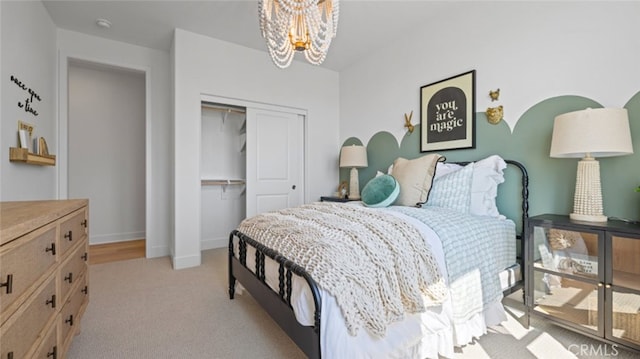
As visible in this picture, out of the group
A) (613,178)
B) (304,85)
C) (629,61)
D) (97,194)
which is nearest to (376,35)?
(304,85)

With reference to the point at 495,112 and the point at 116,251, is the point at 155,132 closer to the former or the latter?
the point at 116,251

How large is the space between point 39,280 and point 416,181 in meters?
2.41

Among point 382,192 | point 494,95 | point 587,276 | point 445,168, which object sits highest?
point 494,95

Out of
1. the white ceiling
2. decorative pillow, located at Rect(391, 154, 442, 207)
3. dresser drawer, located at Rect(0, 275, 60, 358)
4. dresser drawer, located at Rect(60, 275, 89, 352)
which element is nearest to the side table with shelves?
decorative pillow, located at Rect(391, 154, 442, 207)

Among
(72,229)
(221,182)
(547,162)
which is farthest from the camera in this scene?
(221,182)

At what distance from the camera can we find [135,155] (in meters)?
4.61

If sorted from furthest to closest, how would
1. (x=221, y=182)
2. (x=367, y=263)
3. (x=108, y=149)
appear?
(x=108, y=149) → (x=221, y=182) → (x=367, y=263)

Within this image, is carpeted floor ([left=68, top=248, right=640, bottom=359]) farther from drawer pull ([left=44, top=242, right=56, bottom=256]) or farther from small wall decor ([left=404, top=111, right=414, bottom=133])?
small wall decor ([left=404, top=111, right=414, bottom=133])

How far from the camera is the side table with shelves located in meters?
1.51

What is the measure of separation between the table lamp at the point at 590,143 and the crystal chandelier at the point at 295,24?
1.70 meters

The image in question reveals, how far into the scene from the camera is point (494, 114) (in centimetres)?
250

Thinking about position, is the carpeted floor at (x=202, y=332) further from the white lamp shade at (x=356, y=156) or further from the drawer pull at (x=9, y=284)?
the white lamp shade at (x=356, y=156)

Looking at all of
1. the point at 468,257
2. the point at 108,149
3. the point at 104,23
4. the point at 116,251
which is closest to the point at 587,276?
the point at 468,257

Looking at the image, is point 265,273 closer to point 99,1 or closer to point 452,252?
point 452,252
